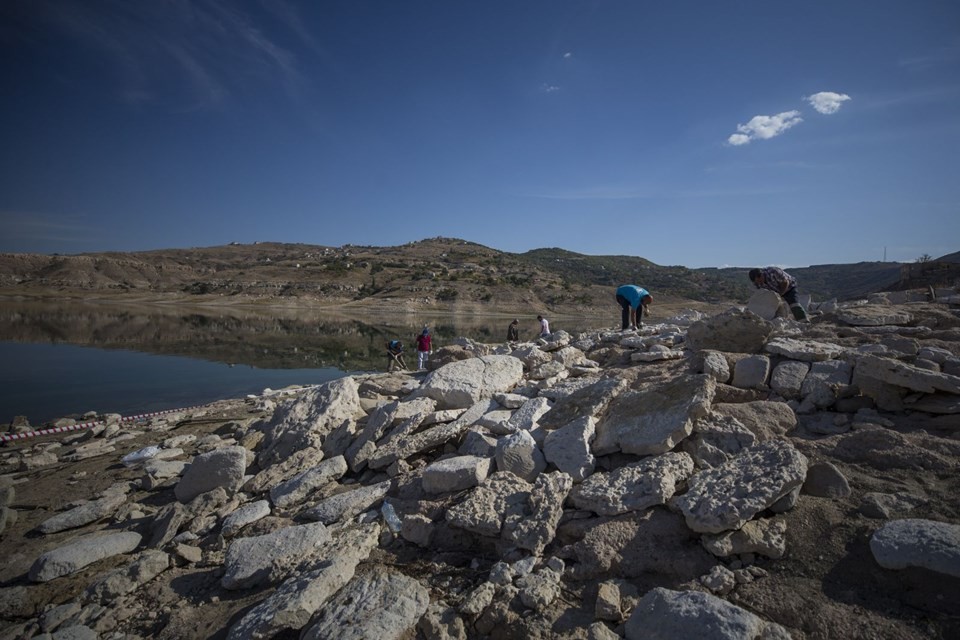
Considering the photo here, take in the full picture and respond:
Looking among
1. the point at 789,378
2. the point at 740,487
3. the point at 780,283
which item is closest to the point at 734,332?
the point at 789,378

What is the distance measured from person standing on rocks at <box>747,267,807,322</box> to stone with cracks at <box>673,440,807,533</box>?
681 cm

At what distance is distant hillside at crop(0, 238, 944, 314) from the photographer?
65.1 meters

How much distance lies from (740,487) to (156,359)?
24951 mm

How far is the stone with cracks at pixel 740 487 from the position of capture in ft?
9.55

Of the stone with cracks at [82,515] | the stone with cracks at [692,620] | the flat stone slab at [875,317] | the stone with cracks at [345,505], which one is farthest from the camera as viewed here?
the flat stone slab at [875,317]

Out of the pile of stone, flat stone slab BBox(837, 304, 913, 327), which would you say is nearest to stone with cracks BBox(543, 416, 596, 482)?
the pile of stone

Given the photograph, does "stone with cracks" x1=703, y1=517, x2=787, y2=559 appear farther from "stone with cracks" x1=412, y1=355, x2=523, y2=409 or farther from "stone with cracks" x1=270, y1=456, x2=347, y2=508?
"stone with cracks" x1=270, y1=456, x2=347, y2=508

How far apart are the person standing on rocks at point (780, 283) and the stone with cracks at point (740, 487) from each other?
22.4 feet

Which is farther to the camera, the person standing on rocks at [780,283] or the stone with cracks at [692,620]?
the person standing on rocks at [780,283]

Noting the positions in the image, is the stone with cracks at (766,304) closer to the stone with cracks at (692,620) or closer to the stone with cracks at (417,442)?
the stone with cracks at (417,442)

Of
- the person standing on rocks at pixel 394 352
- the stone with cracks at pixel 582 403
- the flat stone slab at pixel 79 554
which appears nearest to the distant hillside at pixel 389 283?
the person standing on rocks at pixel 394 352

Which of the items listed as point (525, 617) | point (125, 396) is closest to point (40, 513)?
point (525, 617)

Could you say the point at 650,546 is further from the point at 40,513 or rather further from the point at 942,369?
the point at 40,513

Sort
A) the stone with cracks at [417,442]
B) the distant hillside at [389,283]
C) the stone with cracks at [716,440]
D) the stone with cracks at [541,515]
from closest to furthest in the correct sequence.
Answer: the stone with cracks at [541,515], the stone with cracks at [716,440], the stone with cracks at [417,442], the distant hillside at [389,283]
